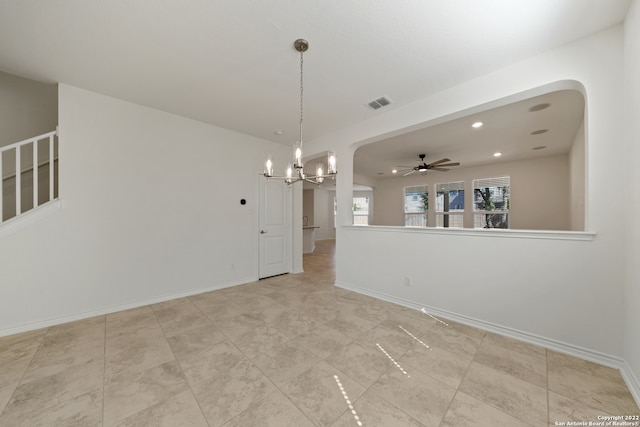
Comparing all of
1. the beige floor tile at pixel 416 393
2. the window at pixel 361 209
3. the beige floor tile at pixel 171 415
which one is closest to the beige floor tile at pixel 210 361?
the beige floor tile at pixel 171 415

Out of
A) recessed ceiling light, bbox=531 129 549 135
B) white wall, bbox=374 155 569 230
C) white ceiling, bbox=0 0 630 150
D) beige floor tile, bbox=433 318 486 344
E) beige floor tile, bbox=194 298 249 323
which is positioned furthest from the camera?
white wall, bbox=374 155 569 230

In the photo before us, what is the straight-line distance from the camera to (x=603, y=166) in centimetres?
195

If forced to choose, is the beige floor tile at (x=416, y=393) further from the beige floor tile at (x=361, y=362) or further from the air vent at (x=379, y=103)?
the air vent at (x=379, y=103)

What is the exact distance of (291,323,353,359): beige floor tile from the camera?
6.97 feet

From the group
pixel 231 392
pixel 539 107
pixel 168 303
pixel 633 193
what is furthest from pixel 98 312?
pixel 539 107

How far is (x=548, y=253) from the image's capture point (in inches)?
86.8

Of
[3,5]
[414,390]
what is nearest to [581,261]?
[414,390]

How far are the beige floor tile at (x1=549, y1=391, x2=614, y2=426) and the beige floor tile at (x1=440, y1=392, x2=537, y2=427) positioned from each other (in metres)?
0.22

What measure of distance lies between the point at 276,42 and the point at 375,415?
9.76ft

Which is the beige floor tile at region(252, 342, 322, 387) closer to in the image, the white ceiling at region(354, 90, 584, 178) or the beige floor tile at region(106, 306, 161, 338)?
the beige floor tile at region(106, 306, 161, 338)

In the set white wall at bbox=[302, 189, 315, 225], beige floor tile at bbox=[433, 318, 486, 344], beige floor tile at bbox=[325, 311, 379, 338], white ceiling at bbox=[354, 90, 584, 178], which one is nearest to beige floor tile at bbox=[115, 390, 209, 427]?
beige floor tile at bbox=[325, 311, 379, 338]

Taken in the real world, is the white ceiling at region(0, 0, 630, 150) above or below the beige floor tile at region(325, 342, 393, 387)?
above

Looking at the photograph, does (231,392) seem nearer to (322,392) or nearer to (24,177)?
(322,392)

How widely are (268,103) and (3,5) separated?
2194 mm
